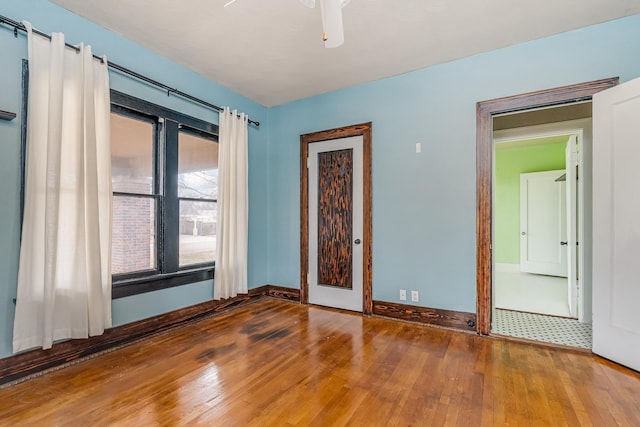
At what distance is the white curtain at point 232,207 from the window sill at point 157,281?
0.18 metres

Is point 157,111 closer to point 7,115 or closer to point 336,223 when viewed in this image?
point 7,115

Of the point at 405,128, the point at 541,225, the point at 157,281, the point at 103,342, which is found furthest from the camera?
the point at 541,225

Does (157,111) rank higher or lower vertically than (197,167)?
higher

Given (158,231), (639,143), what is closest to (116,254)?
(158,231)

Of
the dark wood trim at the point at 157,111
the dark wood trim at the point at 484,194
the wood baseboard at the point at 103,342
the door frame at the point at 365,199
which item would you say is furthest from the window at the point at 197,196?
the dark wood trim at the point at 484,194

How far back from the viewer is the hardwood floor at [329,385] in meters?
1.74

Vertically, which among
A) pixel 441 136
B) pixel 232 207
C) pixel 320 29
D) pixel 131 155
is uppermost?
pixel 320 29

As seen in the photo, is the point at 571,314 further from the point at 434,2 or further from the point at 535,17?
the point at 434,2

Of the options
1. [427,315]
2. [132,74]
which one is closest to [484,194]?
[427,315]

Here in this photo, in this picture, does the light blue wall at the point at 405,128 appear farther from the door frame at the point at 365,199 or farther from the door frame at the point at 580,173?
the door frame at the point at 580,173

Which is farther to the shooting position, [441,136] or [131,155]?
[441,136]

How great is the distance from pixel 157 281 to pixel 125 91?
1866mm

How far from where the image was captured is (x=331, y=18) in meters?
1.77

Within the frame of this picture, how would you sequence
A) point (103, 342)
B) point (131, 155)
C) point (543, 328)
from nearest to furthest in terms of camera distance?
point (103, 342) → point (131, 155) → point (543, 328)
